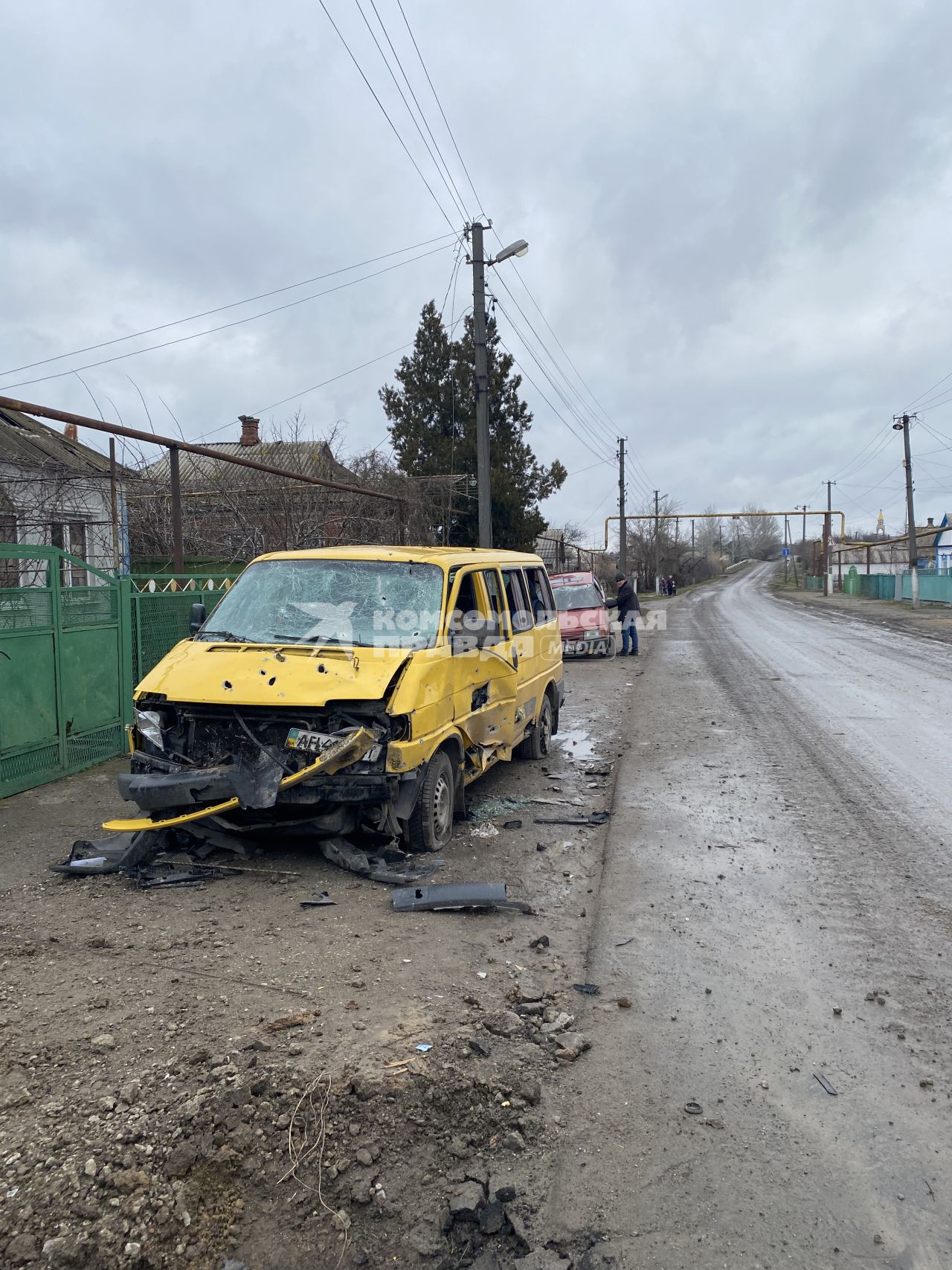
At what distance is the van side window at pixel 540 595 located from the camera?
8773 mm

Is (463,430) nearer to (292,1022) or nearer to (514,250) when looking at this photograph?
(514,250)

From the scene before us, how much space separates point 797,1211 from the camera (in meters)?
2.59

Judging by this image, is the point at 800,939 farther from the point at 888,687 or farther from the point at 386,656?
the point at 888,687

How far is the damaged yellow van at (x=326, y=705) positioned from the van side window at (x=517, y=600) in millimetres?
836

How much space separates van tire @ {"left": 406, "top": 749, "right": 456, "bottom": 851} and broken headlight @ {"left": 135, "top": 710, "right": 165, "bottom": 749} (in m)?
1.64

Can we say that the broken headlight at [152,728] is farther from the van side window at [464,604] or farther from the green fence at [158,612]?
the green fence at [158,612]

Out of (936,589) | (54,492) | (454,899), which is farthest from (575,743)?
(936,589)

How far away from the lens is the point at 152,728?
550cm

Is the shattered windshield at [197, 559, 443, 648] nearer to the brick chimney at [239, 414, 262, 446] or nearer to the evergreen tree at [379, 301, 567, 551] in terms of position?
the evergreen tree at [379, 301, 567, 551]

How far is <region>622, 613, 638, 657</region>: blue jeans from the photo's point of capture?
1991 centimetres

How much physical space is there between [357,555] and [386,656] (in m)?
1.42

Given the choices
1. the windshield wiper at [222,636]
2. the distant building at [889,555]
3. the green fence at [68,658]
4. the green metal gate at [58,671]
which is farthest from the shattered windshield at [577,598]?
the distant building at [889,555]

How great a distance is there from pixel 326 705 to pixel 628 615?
608 inches

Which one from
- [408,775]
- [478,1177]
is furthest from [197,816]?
[478,1177]
